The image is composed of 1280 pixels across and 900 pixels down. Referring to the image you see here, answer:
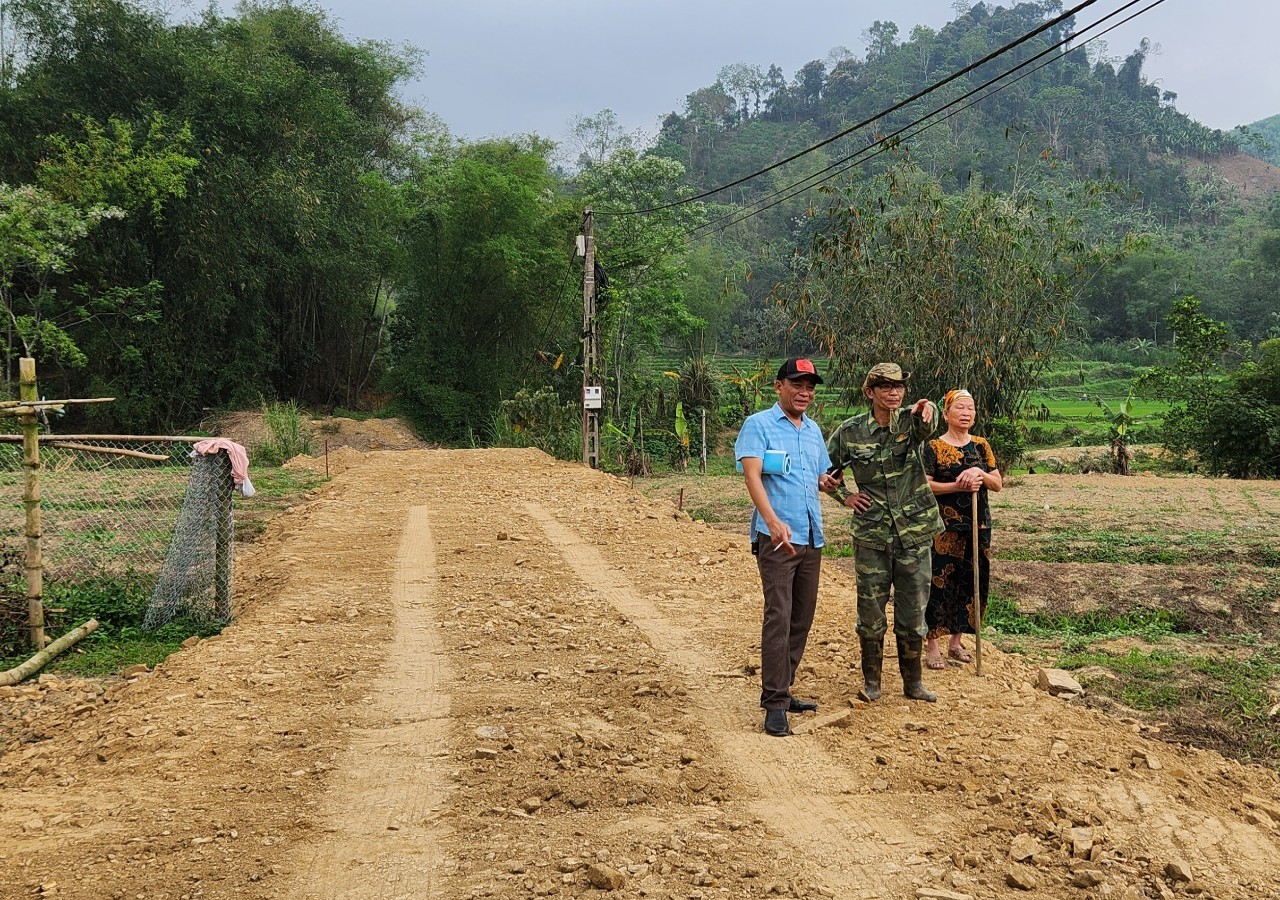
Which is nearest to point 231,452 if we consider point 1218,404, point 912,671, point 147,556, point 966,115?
point 147,556

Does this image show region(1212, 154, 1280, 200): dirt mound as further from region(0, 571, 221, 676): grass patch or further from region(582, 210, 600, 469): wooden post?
region(0, 571, 221, 676): grass patch

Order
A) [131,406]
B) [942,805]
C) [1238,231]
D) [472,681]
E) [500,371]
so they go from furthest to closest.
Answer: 1. [1238,231]
2. [500,371]
3. [131,406]
4. [472,681]
5. [942,805]

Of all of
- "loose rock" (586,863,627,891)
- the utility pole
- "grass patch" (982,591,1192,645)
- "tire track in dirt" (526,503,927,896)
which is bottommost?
"grass patch" (982,591,1192,645)

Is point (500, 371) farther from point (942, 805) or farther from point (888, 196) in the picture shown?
point (942, 805)

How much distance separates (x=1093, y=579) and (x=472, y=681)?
654cm

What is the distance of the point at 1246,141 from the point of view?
121062 millimetres

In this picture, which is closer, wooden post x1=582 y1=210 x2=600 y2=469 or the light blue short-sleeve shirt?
the light blue short-sleeve shirt

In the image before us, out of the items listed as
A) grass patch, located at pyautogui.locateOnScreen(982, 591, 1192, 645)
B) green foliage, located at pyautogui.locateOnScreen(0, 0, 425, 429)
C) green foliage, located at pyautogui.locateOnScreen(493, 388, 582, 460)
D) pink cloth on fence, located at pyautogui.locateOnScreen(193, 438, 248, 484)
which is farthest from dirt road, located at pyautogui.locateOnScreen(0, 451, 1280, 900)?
green foliage, located at pyautogui.locateOnScreen(0, 0, 425, 429)

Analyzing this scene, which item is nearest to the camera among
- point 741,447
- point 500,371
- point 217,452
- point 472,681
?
point 741,447

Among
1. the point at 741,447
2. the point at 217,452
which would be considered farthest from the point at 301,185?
the point at 741,447

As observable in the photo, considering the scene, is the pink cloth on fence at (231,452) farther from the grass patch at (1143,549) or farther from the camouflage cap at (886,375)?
the grass patch at (1143,549)

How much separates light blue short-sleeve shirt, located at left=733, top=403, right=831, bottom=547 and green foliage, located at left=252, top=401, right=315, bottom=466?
19495 millimetres

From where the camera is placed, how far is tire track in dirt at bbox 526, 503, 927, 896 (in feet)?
11.7

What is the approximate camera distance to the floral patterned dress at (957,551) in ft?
19.1
